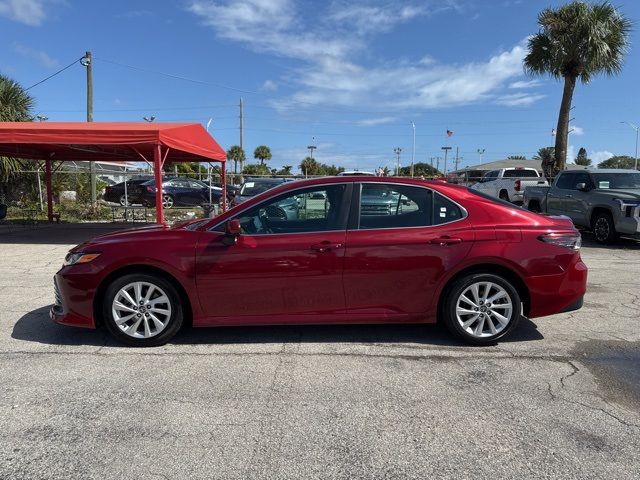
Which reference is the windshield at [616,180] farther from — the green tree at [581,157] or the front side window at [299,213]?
the green tree at [581,157]

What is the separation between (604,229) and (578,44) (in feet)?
42.2

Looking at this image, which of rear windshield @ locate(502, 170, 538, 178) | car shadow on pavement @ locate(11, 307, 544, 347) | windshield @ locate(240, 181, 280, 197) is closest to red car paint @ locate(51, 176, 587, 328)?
car shadow on pavement @ locate(11, 307, 544, 347)

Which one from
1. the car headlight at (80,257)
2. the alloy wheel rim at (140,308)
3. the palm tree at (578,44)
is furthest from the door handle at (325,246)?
the palm tree at (578,44)

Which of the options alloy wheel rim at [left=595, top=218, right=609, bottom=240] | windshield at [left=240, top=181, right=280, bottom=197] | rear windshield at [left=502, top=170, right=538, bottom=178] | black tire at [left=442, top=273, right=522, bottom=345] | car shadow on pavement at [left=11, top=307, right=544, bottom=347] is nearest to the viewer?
black tire at [left=442, top=273, right=522, bottom=345]

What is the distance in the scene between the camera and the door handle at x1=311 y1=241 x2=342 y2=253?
4.72 metres

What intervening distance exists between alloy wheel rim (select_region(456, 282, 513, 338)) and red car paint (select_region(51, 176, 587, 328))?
21cm

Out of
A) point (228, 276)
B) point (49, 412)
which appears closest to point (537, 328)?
point (228, 276)

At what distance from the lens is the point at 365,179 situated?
5.09 meters

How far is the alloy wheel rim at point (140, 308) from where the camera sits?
15.8 ft

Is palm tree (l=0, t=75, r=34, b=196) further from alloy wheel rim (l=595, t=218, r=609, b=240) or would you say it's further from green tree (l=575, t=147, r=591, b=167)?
green tree (l=575, t=147, r=591, b=167)

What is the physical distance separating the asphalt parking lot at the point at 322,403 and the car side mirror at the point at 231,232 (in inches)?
40.9

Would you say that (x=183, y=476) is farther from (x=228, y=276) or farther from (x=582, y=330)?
(x=582, y=330)

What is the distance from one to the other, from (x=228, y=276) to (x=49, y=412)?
5.79 ft

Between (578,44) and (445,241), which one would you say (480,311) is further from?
(578,44)
